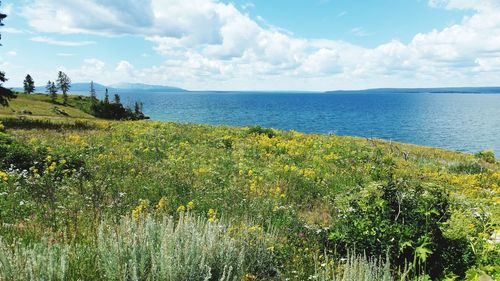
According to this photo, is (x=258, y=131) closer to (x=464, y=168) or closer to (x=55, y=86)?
(x=464, y=168)

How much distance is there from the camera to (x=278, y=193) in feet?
31.3

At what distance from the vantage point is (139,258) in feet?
14.6

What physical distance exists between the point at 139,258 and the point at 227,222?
9.14 feet

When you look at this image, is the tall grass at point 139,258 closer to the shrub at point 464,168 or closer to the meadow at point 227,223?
the meadow at point 227,223

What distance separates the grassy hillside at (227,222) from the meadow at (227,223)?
3cm

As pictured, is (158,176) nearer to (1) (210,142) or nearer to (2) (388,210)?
(2) (388,210)

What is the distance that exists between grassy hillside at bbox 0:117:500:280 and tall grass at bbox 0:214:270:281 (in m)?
0.02

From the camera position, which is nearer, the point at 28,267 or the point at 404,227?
the point at 28,267

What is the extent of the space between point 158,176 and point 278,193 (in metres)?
3.43

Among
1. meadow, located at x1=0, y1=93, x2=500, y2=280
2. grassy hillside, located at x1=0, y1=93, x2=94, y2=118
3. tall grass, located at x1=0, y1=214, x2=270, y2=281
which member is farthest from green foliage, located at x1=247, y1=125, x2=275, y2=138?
grassy hillside, located at x1=0, y1=93, x2=94, y2=118

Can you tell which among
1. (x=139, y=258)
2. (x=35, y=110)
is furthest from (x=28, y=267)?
(x=35, y=110)

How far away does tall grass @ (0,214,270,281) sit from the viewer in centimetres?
374

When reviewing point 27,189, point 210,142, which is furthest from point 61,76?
point 27,189

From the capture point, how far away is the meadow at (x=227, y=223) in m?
4.31
